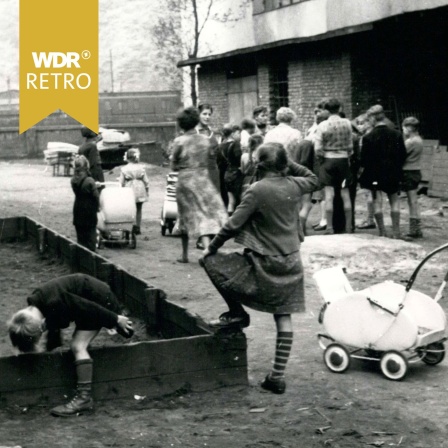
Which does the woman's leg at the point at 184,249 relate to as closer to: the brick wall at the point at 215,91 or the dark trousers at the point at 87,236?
the dark trousers at the point at 87,236

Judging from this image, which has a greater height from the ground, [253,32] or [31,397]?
[253,32]

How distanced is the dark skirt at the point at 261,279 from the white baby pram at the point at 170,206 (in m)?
7.60

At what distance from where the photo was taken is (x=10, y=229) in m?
16.8

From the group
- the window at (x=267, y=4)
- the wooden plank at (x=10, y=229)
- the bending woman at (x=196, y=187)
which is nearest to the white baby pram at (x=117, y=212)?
the wooden plank at (x=10, y=229)

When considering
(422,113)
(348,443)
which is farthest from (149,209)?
(348,443)

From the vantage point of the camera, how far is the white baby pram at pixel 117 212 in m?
14.6

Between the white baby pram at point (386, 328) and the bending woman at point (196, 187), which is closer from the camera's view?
the white baby pram at point (386, 328)

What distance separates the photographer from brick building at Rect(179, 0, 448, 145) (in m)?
22.9

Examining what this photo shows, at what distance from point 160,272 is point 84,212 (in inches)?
52.4

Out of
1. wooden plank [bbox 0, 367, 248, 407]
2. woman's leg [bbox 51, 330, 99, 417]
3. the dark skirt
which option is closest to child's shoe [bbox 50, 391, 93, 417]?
woman's leg [bbox 51, 330, 99, 417]

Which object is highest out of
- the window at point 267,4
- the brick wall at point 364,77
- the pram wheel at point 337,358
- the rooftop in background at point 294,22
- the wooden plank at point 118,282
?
the window at point 267,4

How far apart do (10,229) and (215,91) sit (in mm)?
16194

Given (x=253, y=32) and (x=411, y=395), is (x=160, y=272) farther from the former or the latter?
(x=253, y=32)

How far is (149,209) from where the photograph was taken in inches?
818
